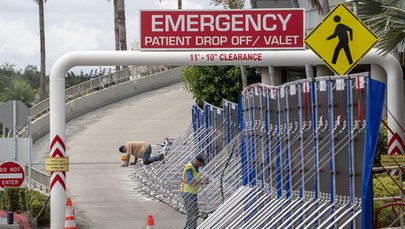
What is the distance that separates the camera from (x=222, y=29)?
21109 millimetres

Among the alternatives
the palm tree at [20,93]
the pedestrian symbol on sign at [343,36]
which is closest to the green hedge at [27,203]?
the pedestrian symbol on sign at [343,36]

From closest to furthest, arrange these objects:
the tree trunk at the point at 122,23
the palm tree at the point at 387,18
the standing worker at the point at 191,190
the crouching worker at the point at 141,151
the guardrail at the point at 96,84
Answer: the palm tree at the point at 387,18
the standing worker at the point at 191,190
the crouching worker at the point at 141,151
the guardrail at the point at 96,84
the tree trunk at the point at 122,23

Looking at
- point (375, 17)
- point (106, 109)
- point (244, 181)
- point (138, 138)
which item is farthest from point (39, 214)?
point (106, 109)

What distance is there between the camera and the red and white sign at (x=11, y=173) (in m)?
22.5

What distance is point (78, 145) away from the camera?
42344 millimetres

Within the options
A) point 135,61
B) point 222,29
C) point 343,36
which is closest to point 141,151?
point 135,61

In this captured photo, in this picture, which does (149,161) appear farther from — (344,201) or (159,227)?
(344,201)

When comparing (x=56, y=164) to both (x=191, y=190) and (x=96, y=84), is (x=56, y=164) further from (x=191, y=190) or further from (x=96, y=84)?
(x=96, y=84)

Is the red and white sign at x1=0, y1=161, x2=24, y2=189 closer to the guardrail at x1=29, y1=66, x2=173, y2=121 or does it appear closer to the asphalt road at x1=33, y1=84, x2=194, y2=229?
the asphalt road at x1=33, y1=84, x2=194, y2=229

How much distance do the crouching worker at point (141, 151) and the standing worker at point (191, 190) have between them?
13040 millimetres

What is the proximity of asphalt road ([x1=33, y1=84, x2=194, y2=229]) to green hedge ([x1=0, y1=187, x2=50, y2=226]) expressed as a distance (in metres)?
0.89

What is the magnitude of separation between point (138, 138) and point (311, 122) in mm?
28137

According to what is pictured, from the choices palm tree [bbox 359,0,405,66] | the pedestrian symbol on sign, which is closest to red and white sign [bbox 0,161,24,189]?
palm tree [bbox 359,0,405,66]

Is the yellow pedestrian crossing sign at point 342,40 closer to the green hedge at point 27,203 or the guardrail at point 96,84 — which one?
the green hedge at point 27,203
